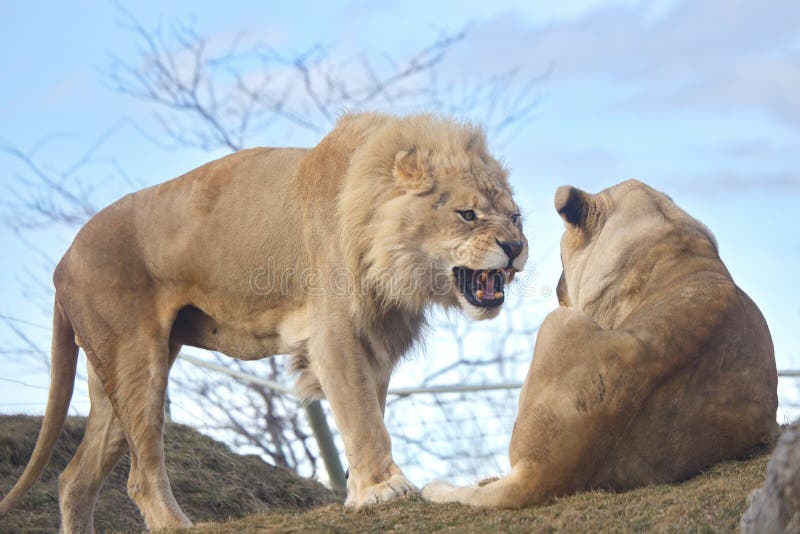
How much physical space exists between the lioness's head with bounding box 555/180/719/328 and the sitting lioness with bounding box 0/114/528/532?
380 millimetres

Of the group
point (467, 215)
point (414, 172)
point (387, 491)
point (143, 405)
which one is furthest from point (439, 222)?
point (143, 405)

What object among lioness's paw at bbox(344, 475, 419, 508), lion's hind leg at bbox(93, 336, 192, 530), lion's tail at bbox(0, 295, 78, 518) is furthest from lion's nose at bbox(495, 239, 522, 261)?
lion's tail at bbox(0, 295, 78, 518)

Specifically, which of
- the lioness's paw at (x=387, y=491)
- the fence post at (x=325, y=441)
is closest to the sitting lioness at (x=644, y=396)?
the lioness's paw at (x=387, y=491)

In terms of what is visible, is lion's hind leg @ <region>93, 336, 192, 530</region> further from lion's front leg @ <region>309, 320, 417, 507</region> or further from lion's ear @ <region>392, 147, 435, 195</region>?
lion's ear @ <region>392, 147, 435, 195</region>

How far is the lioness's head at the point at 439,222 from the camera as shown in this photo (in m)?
5.13

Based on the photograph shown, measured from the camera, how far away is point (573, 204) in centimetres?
553

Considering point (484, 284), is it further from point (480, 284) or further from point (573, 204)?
point (573, 204)

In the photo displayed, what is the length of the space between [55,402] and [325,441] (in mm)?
3189

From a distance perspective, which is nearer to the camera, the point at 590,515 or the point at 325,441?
the point at 590,515

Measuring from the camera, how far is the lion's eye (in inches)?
202

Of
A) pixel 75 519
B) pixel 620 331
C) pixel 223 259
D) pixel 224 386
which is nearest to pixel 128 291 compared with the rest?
pixel 223 259

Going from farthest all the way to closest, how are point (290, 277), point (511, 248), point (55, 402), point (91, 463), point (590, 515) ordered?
point (55, 402) → point (91, 463) → point (290, 277) → point (511, 248) → point (590, 515)

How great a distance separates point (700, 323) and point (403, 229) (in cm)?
142

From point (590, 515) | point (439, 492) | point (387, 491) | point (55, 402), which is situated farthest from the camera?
point (55, 402)
